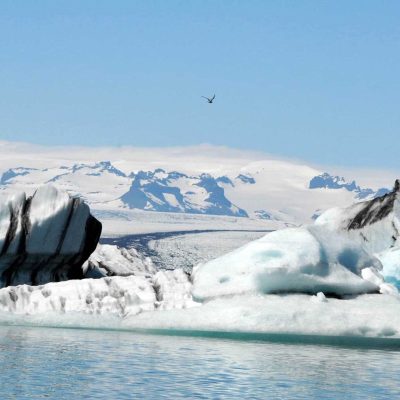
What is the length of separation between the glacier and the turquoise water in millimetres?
559

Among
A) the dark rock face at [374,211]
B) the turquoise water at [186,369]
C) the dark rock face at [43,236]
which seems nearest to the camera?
the turquoise water at [186,369]

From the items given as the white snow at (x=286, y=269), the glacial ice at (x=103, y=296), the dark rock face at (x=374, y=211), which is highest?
the dark rock face at (x=374, y=211)

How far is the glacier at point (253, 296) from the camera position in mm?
22547

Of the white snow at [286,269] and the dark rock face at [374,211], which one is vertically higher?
the dark rock face at [374,211]

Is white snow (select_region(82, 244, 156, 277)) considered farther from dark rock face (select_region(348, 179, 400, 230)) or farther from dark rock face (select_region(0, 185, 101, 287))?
dark rock face (select_region(348, 179, 400, 230))

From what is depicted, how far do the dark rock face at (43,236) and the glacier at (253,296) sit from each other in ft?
11.7

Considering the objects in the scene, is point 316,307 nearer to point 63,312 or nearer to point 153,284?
point 153,284

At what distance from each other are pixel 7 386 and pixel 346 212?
1997cm

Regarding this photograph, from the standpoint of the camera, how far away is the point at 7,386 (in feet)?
50.2

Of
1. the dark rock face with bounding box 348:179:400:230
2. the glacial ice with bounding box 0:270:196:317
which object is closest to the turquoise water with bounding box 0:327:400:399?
the glacial ice with bounding box 0:270:196:317

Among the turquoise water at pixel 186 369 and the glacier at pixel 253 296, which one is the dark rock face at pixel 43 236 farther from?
the turquoise water at pixel 186 369

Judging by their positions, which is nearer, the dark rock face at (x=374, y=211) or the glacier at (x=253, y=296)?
the glacier at (x=253, y=296)

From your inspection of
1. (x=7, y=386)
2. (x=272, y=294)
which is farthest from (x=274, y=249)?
(x=7, y=386)

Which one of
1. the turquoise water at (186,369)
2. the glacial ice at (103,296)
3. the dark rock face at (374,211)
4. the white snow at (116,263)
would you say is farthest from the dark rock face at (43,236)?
the dark rock face at (374,211)
